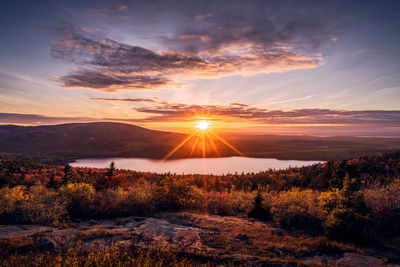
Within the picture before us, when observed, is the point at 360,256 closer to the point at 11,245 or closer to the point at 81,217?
the point at 11,245

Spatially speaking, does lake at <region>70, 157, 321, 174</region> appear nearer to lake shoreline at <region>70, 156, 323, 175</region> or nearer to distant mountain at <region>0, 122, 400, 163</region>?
lake shoreline at <region>70, 156, 323, 175</region>

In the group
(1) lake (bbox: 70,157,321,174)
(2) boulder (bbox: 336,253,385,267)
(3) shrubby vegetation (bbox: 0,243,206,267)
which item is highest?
(3) shrubby vegetation (bbox: 0,243,206,267)

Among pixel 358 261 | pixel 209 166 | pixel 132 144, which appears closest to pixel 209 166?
pixel 209 166

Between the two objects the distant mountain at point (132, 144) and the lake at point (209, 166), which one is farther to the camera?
the distant mountain at point (132, 144)

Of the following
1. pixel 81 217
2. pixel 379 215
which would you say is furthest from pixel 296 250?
pixel 81 217

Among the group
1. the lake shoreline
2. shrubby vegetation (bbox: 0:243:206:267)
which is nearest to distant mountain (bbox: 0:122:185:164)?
the lake shoreline

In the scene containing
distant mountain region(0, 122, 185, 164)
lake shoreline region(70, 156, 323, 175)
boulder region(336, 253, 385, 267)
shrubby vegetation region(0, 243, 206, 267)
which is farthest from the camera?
distant mountain region(0, 122, 185, 164)

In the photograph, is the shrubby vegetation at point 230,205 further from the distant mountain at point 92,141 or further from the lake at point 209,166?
the distant mountain at point 92,141

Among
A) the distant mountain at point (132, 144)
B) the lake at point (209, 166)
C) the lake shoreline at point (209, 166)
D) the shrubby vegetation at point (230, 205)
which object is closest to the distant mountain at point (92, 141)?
the distant mountain at point (132, 144)

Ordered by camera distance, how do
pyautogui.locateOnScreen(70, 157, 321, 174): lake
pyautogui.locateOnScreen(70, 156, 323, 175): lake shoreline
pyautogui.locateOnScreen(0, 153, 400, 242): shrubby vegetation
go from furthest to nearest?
pyautogui.locateOnScreen(70, 157, 321, 174): lake < pyautogui.locateOnScreen(70, 156, 323, 175): lake shoreline < pyautogui.locateOnScreen(0, 153, 400, 242): shrubby vegetation
